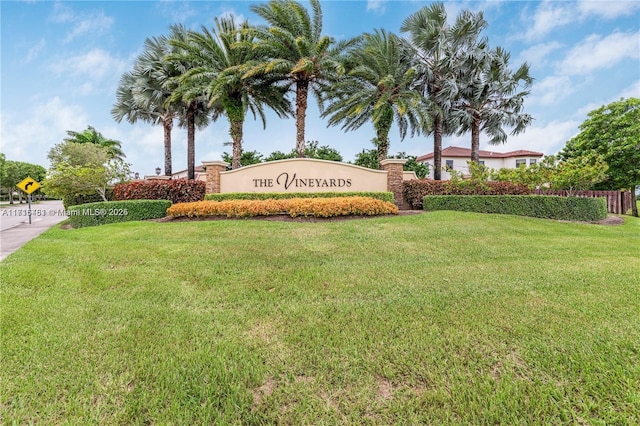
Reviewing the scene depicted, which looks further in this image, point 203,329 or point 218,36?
point 218,36

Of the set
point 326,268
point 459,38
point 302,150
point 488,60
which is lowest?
point 326,268

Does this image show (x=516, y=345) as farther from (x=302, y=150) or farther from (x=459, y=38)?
(x=459, y=38)

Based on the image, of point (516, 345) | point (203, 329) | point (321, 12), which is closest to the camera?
point (516, 345)

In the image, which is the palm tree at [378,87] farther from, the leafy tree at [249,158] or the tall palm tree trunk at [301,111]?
the leafy tree at [249,158]

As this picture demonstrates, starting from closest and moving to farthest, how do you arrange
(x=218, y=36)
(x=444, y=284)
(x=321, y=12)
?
(x=444, y=284) < (x=321, y=12) < (x=218, y=36)

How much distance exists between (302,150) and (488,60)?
12.6m

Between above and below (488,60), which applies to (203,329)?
below

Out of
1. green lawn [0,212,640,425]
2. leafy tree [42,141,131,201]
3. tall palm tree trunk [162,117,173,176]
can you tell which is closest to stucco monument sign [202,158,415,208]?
leafy tree [42,141,131,201]

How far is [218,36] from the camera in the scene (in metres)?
15.1

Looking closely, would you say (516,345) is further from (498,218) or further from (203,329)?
(498,218)

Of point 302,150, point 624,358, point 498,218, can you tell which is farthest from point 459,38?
point 624,358

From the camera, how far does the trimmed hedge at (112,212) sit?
10023 mm

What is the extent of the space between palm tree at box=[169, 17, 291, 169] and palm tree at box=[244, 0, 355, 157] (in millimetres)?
891

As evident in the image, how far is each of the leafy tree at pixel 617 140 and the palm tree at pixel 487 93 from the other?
25.7ft
